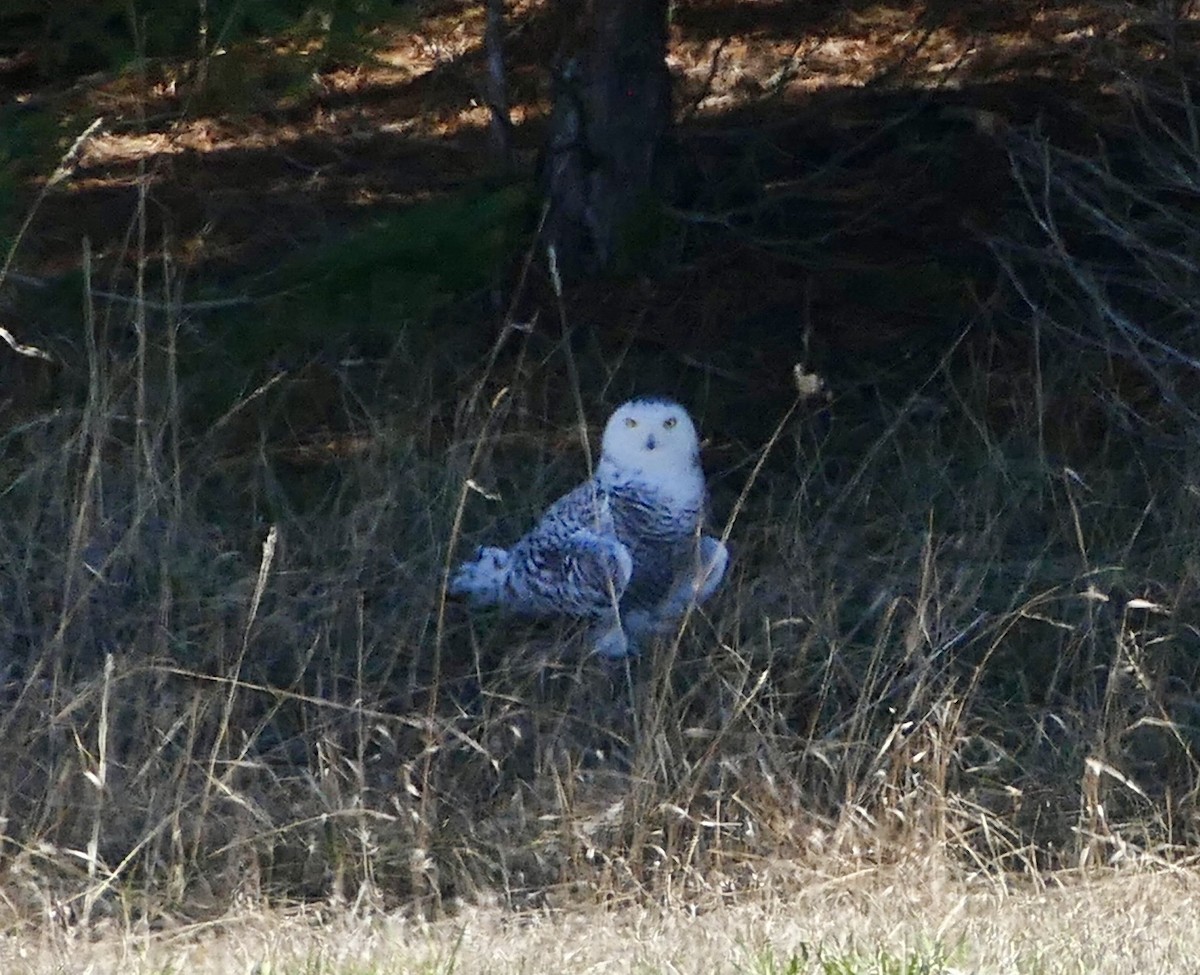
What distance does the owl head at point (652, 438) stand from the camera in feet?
18.0

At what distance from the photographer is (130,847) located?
445 cm

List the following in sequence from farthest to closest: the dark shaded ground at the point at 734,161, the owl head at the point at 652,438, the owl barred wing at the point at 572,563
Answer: the dark shaded ground at the point at 734,161
the owl head at the point at 652,438
the owl barred wing at the point at 572,563

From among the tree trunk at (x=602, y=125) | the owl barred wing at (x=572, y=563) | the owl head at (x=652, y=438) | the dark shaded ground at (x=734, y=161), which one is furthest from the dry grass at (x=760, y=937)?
the tree trunk at (x=602, y=125)

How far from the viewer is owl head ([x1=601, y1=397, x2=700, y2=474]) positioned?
549 centimetres

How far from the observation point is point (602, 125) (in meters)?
7.53

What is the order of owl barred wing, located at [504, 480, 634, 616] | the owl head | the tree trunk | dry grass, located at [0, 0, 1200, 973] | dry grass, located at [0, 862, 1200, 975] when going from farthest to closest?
the tree trunk, the owl head, owl barred wing, located at [504, 480, 634, 616], dry grass, located at [0, 0, 1200, 973], dry grass, located at [0, 862, 1200, 975]

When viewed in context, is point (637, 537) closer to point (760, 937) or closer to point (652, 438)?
point (652, 438)

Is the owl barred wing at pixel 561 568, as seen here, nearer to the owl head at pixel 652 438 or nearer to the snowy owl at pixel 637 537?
the snowy owl at pixel 637 537

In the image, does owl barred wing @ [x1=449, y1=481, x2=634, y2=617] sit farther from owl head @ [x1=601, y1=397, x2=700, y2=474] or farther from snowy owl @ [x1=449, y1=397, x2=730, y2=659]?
owl head @ [x1=601, y1=397, x2=700, y2=474]

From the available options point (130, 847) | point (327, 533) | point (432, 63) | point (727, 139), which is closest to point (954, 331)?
point (727, 139)

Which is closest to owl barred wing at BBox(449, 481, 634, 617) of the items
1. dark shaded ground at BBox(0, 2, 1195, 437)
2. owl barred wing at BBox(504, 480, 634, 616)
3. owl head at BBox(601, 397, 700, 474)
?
owl barred wing at BBox(504, 480, 634, 616)

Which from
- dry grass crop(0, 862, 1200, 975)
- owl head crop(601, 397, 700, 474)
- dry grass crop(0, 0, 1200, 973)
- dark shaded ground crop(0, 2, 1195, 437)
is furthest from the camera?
dark shaded ground crop(0, 2, 1195, 437)

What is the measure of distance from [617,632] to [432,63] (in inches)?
229

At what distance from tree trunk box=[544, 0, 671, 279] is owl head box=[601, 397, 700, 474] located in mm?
2109
